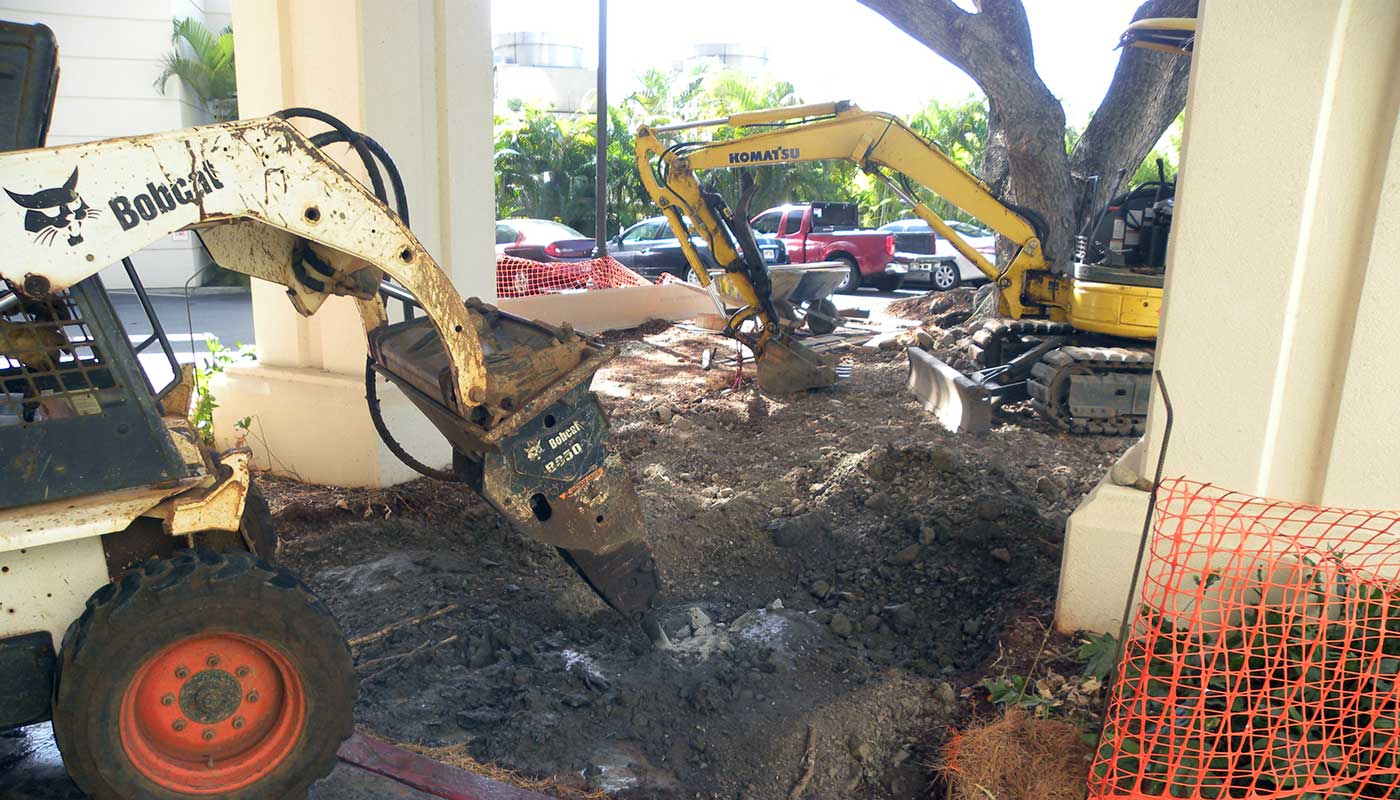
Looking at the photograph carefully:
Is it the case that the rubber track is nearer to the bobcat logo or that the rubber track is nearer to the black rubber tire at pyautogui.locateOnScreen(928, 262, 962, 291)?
the bobcat logo

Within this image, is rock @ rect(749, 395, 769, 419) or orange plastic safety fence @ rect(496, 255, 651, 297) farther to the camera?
orange plastic safety fence @ rect(496, 255, 651, 297)

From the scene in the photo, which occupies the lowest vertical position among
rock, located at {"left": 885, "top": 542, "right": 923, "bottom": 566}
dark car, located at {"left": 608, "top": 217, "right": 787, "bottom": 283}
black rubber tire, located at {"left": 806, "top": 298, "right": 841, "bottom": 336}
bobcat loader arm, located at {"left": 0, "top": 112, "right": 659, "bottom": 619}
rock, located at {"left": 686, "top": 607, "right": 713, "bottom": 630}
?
rock, located at {"left": 686, "top": 607, "right": 713, "bottom": 630}

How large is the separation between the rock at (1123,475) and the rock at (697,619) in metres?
1.88

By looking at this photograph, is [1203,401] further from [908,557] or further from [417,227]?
[417,227]

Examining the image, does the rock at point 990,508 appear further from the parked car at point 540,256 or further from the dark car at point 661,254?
the dark car at point 661,254

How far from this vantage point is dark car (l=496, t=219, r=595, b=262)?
656 inches

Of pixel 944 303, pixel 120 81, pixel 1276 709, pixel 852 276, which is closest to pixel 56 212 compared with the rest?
pixel 1276 709

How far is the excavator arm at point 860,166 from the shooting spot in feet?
30.8

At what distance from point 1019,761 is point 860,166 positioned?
7164 millimetres

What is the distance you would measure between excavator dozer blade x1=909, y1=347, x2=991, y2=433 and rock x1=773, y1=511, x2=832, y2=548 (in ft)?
8.71

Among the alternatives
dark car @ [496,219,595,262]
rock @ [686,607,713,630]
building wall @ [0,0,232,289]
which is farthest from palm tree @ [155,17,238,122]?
rock @ [686,607,713,630]

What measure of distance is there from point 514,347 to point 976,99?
35.8 m

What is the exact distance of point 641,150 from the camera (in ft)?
33.3

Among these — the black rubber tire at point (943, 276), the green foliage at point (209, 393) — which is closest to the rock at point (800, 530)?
the green foliage at point (209, 393)
